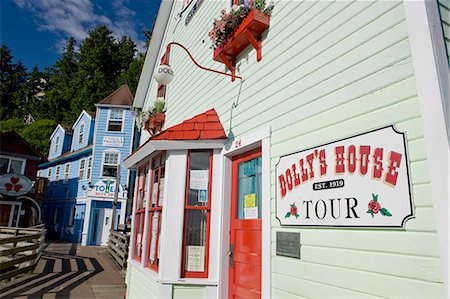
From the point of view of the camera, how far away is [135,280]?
587cm

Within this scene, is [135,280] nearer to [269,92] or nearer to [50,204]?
[269,92]

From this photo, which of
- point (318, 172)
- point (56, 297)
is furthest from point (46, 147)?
point (318, 172)

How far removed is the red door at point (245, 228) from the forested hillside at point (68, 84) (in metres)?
29.3

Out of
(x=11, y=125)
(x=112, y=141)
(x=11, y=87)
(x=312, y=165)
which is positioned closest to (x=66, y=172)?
(x=112, y=141)

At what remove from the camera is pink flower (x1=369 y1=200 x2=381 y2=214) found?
93.6 inches

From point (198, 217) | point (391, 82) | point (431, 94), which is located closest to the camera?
point (431, 94)

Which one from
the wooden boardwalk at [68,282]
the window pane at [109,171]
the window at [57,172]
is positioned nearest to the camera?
the wooden boardwalk at [68,282]

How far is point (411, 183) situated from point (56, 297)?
7141 millimetres

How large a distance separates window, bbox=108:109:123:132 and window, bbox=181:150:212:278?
676 inches

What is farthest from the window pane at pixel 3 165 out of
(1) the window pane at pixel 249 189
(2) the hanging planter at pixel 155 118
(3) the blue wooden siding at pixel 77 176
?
(1) the window pane at pixel 249 189

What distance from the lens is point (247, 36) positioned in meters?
4.21

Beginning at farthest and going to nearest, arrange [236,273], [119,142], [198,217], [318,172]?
[119,142] < [198,217] < [236,273] < [318,172]

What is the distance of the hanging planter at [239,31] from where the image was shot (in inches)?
162

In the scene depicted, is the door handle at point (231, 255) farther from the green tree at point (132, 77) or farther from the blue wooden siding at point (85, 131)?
the green tree at point (132, 77)
